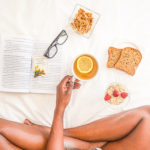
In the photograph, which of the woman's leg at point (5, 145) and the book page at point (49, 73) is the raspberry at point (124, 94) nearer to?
the book page at point (49, 73)

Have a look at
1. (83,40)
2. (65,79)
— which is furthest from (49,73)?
(83,40)

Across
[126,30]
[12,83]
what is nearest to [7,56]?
[12,83]

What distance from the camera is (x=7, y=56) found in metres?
0.88

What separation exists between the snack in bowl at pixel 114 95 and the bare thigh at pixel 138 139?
0.16 m

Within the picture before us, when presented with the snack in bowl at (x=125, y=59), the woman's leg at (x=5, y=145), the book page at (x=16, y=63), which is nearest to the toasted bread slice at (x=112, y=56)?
the snack in bowl at (x=125, y=59)

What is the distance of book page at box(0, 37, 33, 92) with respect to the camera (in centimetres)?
88

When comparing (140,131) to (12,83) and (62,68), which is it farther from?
(12,83)

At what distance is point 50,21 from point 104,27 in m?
0.25

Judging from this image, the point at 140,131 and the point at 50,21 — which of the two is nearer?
the point at 140,131

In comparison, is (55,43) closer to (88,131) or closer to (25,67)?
(25,67)

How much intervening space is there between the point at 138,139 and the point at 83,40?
48cm

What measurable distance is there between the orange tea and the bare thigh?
290 millimetres

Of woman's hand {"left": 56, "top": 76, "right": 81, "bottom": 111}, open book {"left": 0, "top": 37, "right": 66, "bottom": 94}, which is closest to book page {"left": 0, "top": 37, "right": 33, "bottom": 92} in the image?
open book {"left": 0, "top": 37, "right": 66, "bottom": 94}

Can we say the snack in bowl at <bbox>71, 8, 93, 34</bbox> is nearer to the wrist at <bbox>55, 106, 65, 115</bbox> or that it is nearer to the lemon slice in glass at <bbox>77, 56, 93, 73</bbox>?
the lemon slice in glass at <bbox>77, 56, 93, 73</bbox>
